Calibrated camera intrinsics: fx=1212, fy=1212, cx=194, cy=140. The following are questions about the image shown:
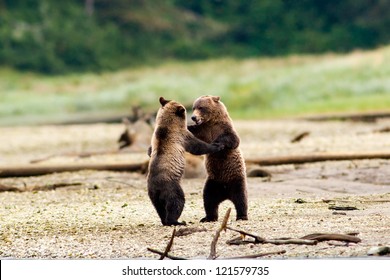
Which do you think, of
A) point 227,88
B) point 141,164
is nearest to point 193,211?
point 141,164

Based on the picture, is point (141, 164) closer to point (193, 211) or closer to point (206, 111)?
point (193, 211)

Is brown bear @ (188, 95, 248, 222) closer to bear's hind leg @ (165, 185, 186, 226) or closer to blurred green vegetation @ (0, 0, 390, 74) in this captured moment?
bear's hind leg @ (165, 185, 186, 226)

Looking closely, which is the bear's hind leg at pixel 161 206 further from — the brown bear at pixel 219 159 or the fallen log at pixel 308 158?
the fallen log at pixel 308 158

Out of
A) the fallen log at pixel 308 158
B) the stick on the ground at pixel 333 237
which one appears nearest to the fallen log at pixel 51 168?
the fallen log at pixel 308 158

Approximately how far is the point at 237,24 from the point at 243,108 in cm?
2858

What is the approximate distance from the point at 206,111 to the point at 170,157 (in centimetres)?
48

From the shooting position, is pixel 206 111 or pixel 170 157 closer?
pixel 170 157

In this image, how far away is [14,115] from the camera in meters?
39.5

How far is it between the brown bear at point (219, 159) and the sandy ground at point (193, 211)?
0.58 ft

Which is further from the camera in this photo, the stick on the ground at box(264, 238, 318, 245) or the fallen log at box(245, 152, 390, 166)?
the fallen log at box(245, 152, 390, 166)

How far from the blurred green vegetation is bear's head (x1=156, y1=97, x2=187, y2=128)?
4476 cm

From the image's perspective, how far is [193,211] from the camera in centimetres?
1043

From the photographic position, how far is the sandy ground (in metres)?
8.14

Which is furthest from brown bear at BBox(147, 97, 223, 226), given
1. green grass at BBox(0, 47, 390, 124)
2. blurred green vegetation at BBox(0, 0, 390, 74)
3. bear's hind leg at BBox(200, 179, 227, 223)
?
blurred green vegetation at BBox(0, 0, 390, 74)
